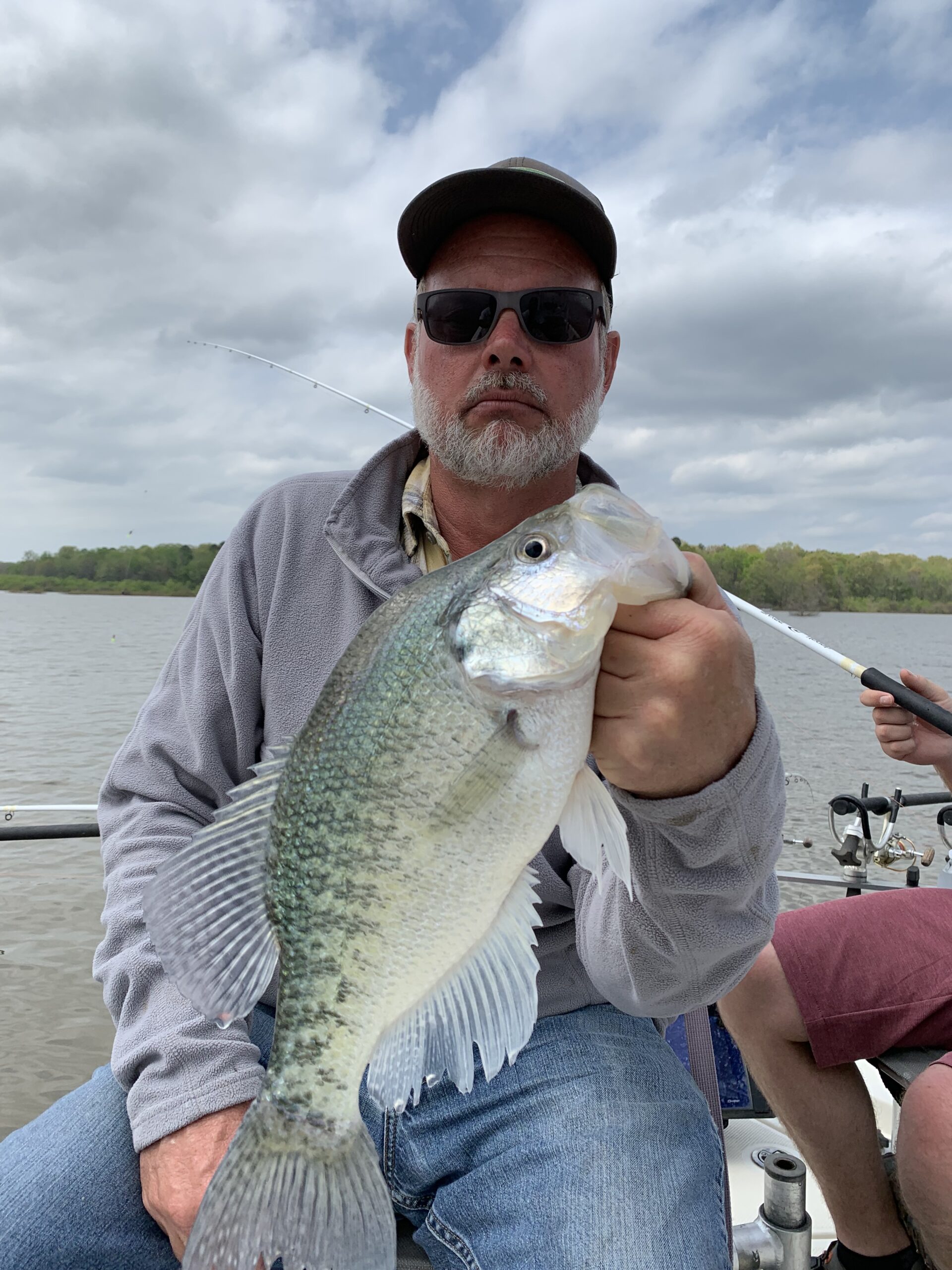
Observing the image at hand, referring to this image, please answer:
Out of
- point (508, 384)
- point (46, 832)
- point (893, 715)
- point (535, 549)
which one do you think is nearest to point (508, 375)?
point (508, 384)

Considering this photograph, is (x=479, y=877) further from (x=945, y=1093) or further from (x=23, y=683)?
(x=23, y=683)

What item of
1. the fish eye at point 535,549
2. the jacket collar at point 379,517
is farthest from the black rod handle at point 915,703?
the fish eye at point 535,549

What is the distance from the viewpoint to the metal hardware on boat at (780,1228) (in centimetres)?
232

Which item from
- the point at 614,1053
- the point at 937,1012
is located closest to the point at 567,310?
the point at 614,1053

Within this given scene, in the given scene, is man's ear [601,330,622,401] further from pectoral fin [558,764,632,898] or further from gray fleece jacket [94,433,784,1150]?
pectoral fin [558,764,632,898]

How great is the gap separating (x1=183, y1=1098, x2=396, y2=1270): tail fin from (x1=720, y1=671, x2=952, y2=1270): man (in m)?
1.60

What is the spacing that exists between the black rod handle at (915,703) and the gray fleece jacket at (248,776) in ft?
5.29

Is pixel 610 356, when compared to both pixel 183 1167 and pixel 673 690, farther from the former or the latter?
pixel 183 1167

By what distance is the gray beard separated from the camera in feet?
8.25

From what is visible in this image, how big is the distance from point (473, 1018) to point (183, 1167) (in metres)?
0.84

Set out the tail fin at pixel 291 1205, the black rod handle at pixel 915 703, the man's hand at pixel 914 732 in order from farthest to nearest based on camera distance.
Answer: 1. the man's hand at pixel 914 732
2. the black rod handle at pixel 915 703
3. the tail fin at pixel 291 1205

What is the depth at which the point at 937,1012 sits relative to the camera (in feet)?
8.23

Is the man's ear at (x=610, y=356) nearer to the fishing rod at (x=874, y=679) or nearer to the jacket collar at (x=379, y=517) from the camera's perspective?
the jacket collar at (x=379, y=517)

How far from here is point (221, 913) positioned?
1493mm
